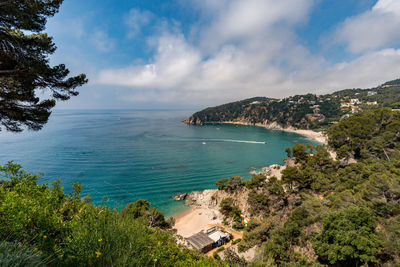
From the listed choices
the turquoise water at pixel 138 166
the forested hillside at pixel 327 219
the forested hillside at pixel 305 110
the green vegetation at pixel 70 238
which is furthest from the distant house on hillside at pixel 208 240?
the forested hillside at pixel 305 110

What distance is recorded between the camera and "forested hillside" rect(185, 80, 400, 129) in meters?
77.8

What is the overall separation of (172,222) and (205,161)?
72.6 ft

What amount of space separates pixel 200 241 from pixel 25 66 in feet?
50.9

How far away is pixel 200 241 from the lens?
14000 millimetres

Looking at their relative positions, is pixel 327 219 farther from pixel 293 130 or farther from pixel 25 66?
pixel 293 130

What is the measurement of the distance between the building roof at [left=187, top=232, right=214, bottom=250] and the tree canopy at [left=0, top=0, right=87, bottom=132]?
13320 millimetres

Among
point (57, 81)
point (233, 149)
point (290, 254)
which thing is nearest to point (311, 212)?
point (290, 254)

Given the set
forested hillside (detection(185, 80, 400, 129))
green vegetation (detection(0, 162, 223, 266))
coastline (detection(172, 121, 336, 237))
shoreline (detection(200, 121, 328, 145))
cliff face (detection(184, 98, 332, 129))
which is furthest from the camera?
cliff face (detection(184, 98, 332, 129))

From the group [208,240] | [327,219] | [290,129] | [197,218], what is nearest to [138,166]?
[197,218]

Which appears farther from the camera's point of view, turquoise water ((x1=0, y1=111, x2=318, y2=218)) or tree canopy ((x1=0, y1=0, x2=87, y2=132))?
turquoise water ((x1=0, y1=111, x2=318, y2=218))

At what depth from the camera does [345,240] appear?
25.1 feet

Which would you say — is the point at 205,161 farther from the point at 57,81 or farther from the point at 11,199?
the point at 11,199

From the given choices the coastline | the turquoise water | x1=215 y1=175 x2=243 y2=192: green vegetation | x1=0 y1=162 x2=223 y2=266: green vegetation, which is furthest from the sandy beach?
x1=0 y1=162 x2=223 y2=266: green vegetation

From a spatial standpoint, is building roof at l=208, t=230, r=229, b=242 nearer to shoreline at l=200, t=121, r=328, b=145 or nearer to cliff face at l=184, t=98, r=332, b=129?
shoreline at l=200, t=121, r=328, b=145
